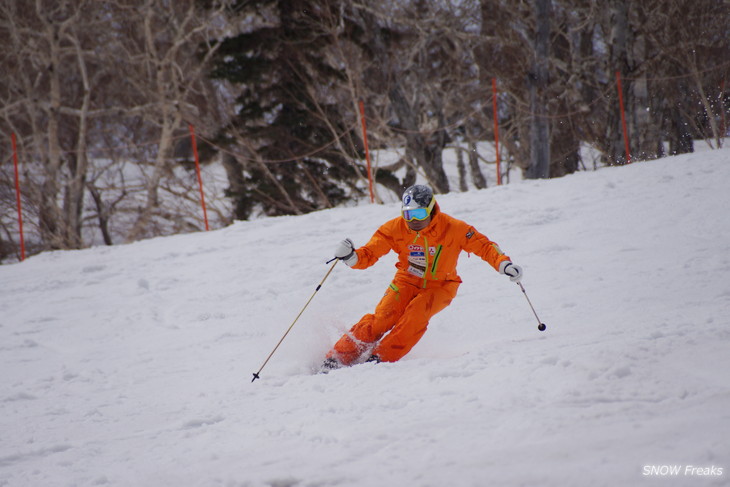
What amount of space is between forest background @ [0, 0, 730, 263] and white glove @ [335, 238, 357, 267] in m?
7.71

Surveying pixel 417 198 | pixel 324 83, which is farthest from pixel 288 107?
pixel 417 198

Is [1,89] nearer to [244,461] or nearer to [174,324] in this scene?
[174,324]

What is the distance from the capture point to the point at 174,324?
554 centimetres

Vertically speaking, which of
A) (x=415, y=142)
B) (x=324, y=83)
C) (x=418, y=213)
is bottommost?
(x=418, y=213)

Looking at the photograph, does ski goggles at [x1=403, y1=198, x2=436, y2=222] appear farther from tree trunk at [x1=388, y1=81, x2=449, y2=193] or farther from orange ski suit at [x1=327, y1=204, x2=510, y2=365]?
tree trunk at [x1=388, y1=81, x2=449, y2=193]

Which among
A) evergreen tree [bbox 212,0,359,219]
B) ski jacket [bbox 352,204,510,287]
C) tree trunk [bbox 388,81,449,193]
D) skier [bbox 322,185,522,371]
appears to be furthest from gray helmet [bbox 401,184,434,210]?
tree trunk [bbox 388,81,449,193]

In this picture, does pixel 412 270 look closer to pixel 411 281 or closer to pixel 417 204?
pixel 411 281

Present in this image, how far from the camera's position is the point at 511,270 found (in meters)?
3.92

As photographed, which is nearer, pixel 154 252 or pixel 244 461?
pixel 244 461

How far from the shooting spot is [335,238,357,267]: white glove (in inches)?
164

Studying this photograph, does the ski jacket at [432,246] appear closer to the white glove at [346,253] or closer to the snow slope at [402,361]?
the white glove at [346,253]

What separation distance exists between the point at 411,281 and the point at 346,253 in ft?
1.75

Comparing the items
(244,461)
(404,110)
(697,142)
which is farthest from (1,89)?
Result: (697,142)

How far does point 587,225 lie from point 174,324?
4540 millimetres
